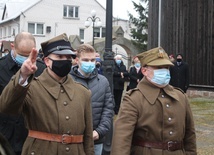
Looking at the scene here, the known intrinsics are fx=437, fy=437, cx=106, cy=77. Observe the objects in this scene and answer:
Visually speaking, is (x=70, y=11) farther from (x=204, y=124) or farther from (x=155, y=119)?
(x=155, y=119)

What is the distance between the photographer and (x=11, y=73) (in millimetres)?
4840

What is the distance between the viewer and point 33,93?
162 inches

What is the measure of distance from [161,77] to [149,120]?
1.55 feet

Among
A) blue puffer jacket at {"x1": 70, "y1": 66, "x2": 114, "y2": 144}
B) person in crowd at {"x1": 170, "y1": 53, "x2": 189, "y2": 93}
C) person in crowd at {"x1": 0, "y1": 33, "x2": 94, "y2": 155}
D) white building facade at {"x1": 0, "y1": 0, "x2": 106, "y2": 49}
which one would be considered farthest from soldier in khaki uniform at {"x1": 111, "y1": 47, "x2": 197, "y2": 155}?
white building facade at {"x1": 0, "y1": 0, "x2": 106, "y2": 49}

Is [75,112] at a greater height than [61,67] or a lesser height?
lesser

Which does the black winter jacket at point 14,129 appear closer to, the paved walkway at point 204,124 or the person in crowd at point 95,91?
the person in crowd at point 95,91

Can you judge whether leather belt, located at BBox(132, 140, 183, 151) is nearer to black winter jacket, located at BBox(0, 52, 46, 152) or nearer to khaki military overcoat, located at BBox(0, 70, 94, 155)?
khaki military overcoat, located at BBox(0, 70, 94, 155)

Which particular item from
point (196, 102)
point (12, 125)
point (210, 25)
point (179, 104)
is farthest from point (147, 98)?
point (210, 25)

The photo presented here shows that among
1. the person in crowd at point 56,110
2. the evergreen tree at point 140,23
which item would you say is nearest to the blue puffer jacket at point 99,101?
the person in crowd at point 56,110

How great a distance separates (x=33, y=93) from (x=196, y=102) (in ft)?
47.7

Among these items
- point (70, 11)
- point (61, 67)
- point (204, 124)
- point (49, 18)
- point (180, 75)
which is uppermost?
point (70, 11)

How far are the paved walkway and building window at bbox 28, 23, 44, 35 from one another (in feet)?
121

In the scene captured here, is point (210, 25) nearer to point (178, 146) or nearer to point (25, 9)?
point (178, 146)

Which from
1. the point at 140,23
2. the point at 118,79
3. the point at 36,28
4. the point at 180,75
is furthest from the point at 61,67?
the point at 36,28
